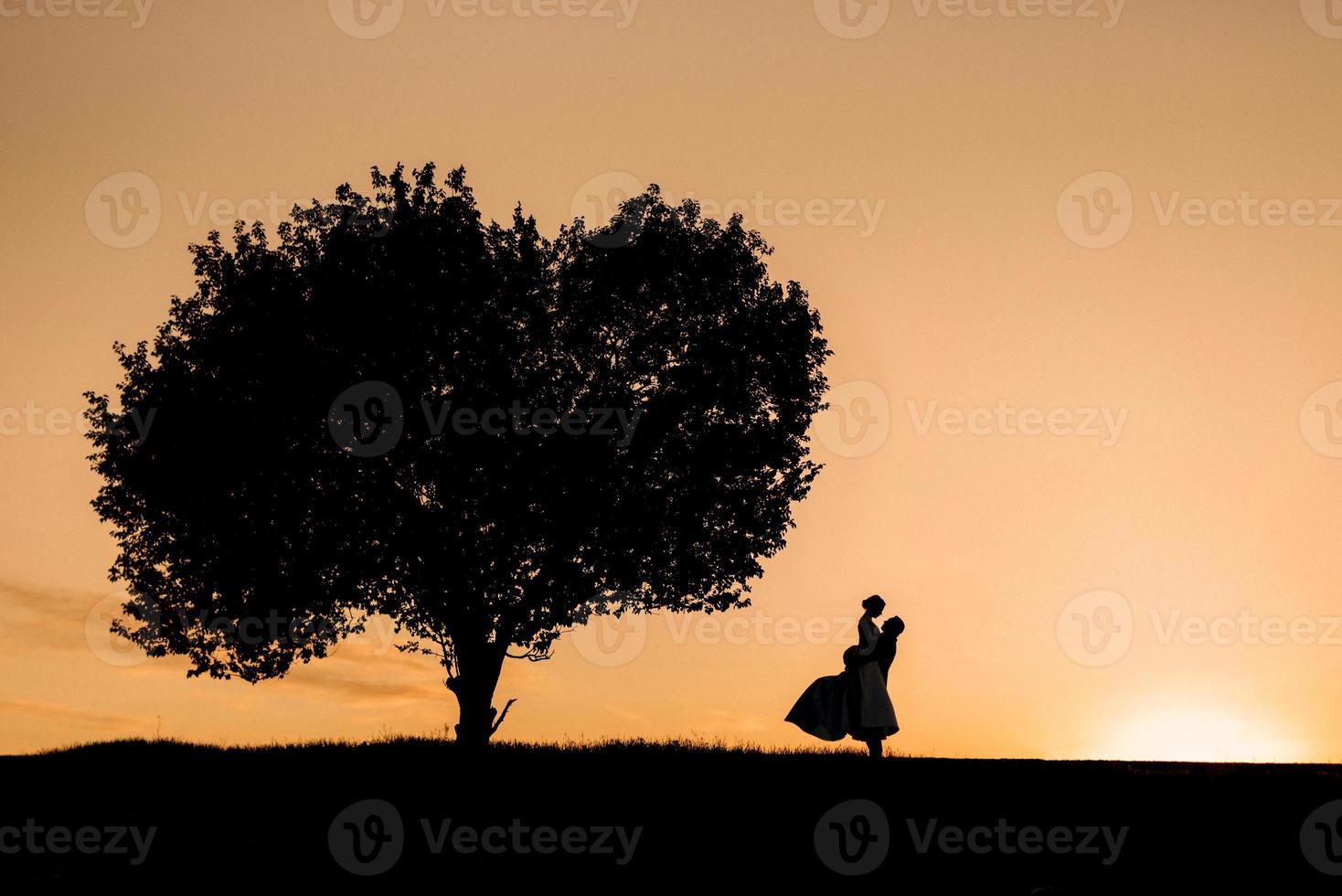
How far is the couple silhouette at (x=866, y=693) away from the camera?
2481 cm

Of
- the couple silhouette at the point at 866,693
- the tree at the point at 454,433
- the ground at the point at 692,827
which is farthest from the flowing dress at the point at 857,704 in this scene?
the tree at the point at 454,433

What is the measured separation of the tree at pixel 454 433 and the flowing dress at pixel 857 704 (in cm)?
756

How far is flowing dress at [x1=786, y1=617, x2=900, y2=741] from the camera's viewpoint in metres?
24.8

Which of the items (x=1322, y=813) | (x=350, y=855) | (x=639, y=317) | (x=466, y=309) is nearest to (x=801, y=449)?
(x=639, y=317)

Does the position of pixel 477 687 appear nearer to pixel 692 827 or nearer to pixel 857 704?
pixel 857 704

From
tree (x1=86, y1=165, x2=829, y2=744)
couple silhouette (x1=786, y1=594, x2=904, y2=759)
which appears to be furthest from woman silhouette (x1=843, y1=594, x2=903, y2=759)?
tree (x1=86, y1=165, x2=829, y2=744)

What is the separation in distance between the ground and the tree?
938 centimetres

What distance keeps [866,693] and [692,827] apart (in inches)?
345

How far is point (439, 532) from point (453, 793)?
13.2 meters

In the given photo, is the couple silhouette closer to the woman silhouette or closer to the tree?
the woman silhouette

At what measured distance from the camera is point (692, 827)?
16.8m

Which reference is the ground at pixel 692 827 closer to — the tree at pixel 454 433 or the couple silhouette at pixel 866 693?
the couple silhouette at pixel 866 693

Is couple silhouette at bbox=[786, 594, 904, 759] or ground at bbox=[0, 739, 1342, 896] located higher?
couple silhouette at bbox=[786, 594, 904, 759]

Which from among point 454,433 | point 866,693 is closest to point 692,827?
point 866,693
